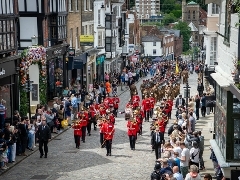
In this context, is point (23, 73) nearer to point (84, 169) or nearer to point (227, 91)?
point (84, 169)

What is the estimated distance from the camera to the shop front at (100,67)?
61.1 m

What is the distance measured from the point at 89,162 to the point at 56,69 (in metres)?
21.0

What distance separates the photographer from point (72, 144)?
94.8 ft

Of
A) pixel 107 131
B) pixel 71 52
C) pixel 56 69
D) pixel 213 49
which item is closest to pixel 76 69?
pixel 71 52

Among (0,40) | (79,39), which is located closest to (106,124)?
(0,40)

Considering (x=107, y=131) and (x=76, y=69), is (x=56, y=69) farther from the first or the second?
(x=107, y=131)

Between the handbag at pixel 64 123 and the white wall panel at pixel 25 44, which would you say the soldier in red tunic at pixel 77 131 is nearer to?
the handbag at pixel 64 123

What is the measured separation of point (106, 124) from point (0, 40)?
7.62 meters

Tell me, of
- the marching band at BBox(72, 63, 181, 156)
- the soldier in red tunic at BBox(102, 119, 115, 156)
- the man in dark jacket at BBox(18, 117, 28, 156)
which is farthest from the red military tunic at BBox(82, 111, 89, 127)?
the man in dark jacket at BBox(18, 117, 28, 156)

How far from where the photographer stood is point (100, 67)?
2490 inches

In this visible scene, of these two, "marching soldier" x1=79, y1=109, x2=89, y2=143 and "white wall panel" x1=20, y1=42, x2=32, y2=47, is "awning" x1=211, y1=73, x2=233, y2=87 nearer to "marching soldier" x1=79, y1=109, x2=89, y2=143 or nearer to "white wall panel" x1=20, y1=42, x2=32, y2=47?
"marching soldier" x1=79, y1=109, x2=89, y2=143

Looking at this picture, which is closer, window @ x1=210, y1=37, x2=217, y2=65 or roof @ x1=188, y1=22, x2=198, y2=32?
window @ x1=210, y1=37, x2=217, y2=65

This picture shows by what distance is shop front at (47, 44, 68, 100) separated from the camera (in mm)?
42938

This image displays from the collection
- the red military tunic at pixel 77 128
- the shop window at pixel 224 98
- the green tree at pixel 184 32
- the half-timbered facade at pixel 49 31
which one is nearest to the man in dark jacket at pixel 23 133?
the red military tunic at pixel 77 128
